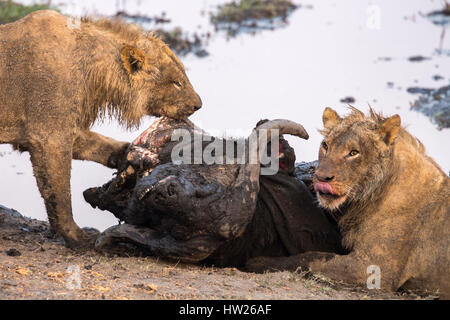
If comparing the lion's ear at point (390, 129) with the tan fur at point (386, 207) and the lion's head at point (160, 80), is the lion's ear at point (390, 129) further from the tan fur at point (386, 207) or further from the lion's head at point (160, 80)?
the lion's head at point (160, 80)

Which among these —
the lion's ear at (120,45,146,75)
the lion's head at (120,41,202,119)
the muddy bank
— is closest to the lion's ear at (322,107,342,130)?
the lion's head at (120,41,202,119)

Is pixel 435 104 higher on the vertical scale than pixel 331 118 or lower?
lower

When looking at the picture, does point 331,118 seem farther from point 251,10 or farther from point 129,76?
point 251,10

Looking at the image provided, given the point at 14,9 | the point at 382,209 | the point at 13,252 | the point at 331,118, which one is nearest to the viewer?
the point at 382,209

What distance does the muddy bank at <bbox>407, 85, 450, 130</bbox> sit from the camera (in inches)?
442

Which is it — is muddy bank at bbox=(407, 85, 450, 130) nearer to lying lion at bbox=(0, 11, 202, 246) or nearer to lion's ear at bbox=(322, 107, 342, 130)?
lion's ear at bbox=(322, 107, 342, 130)

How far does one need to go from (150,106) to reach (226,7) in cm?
1075

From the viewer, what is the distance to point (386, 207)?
5258 mm

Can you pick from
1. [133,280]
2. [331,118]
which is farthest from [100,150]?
[331,118]

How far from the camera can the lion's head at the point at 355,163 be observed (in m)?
5.15

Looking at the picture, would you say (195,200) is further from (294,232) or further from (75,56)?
(75,56)

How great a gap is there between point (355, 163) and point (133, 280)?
5.63 feet
